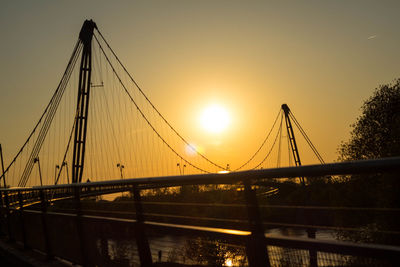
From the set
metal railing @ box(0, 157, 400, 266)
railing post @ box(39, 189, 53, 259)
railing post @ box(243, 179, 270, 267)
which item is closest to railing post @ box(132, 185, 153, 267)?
metal railing @ box(0, 157, 400, 266)

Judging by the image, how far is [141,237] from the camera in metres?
4.27

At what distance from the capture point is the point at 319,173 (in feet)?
7.43

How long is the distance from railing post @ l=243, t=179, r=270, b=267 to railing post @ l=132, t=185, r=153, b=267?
159 cm

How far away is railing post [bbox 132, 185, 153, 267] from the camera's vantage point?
4.24 metres

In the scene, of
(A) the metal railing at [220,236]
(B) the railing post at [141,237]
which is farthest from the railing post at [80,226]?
(B) the railing post at [141,237]

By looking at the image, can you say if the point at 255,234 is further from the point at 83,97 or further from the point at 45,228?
the point at 83,97

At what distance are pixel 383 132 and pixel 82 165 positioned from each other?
79.7ft

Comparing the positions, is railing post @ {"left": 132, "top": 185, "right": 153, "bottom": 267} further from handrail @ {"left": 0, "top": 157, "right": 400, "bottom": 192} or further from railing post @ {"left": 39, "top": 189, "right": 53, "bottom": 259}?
railing post @ {"left": 39, "top": 189, "right": 53, "bottom": 259}

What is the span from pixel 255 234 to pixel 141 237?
1701mm

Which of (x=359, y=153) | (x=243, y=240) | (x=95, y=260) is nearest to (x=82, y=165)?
(x=359, y=153)

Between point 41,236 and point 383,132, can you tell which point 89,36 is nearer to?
point 383,132

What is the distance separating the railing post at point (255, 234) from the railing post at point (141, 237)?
62.7 inches

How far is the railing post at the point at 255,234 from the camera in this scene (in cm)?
284

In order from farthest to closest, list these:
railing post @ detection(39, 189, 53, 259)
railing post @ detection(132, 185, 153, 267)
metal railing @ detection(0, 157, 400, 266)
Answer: railing post @ detection(39, 189, 53, 259)
railing post @ detection(132, 185, 153, 267)
metal railing @ detection(0, 157, 400, 266)
